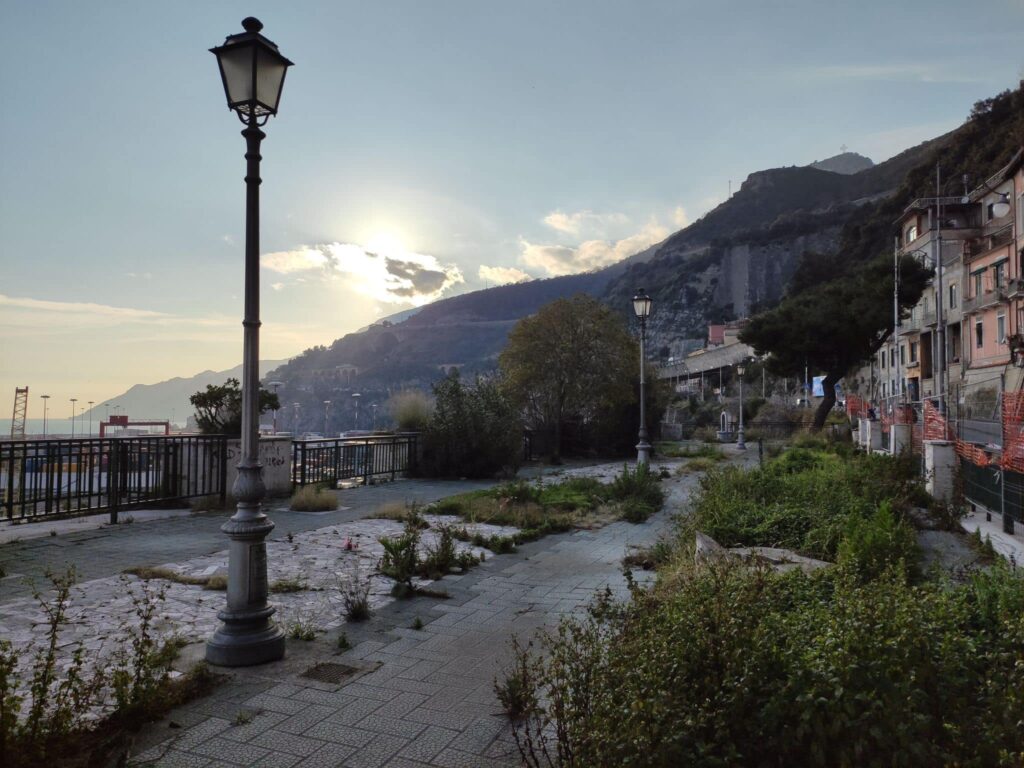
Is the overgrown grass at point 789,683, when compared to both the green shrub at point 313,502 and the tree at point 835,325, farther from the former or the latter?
the tree at point 835,325

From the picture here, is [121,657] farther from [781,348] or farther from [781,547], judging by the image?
[781,348]

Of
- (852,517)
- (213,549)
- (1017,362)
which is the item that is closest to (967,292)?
(1017,362)

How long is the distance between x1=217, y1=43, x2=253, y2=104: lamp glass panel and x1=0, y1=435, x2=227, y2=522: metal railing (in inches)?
256

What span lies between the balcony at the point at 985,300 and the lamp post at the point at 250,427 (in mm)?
42375

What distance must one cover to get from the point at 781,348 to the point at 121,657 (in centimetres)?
3971

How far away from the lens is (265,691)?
13.7ft

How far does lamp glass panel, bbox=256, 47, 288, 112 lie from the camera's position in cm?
489

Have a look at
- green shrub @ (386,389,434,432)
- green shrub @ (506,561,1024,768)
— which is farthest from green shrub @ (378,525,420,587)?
green shrub @ (386,389,434,432)

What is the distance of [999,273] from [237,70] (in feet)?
153

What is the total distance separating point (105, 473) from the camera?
408 inches

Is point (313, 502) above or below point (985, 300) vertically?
below

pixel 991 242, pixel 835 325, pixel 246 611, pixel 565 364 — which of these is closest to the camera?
pixel 246 611

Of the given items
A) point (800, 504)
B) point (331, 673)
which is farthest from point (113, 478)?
point (800, 504)

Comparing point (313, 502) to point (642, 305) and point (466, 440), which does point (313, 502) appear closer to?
point (466, 440)
